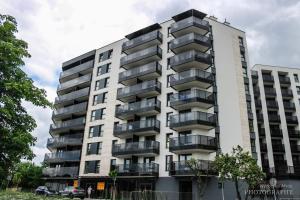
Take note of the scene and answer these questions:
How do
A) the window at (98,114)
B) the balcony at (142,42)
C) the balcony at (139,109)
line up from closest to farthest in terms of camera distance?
the balcony at (139,109) < the balcony at (142,42) < the window at (98,114)

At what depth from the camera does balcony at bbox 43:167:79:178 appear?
1849 inches

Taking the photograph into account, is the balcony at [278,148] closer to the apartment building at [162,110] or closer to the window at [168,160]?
the apartment building at [162,110]

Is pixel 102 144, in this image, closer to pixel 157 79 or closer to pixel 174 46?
pixel 157 79

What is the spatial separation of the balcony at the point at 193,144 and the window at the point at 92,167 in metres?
15.1

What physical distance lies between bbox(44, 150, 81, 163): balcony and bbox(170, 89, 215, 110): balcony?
818 inches

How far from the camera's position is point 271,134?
167 ft

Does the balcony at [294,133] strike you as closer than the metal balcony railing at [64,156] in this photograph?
No

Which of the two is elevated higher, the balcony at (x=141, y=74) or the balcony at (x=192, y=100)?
the balcony at (x=141, y=74)

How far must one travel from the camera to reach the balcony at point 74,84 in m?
53.9

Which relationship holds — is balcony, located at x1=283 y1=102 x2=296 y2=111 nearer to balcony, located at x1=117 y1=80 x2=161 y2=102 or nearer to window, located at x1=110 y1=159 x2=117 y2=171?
balcony, located at x1=117 y1=80 x2=161 y2=102

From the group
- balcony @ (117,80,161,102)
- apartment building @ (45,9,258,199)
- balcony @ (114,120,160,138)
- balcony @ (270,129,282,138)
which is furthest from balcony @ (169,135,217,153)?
balcony @ (270,129,282,138)

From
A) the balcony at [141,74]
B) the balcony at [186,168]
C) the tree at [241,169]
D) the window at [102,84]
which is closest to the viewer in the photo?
the tree at [241,169]

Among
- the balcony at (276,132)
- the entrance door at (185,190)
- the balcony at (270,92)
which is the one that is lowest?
the entrance door at (185,190)

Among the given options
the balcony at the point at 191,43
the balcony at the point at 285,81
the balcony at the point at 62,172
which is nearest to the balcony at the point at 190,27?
the balcony at the point at 191,43
